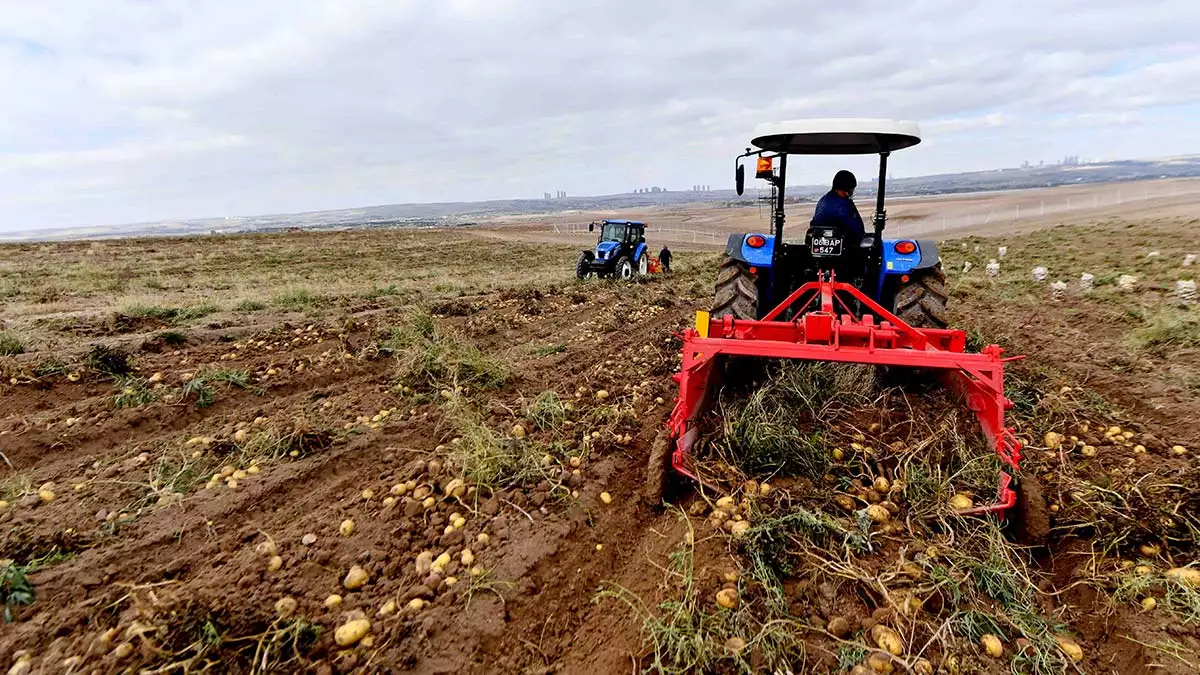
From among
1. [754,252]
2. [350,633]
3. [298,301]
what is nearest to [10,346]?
[298,301]

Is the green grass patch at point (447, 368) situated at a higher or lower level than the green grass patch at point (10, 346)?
lower

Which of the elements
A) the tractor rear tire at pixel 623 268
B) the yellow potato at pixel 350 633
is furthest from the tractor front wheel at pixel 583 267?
the yellow potato at pixel 350 633

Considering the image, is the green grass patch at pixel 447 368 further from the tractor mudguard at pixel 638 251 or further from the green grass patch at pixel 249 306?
the tractor mudguard at pixel 638 251

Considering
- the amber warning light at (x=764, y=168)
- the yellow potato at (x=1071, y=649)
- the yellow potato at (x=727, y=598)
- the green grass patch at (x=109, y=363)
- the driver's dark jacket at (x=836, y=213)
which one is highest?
the amber warning light at (x=764, y=168)

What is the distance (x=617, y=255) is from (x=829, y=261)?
1279 centimetres

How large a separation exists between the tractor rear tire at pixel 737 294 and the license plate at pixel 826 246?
2.25 feet

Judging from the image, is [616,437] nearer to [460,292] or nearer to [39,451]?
[39,451]

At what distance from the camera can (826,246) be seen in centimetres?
539

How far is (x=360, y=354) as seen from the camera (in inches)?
273

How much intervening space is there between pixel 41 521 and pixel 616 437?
3.49 meters

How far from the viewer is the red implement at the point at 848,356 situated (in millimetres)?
3549

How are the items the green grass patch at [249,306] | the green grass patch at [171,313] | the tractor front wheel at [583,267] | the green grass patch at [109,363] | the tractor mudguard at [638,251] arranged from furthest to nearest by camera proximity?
the tractor mudguard at [638,251], the tractor front wheel at [583,267], the green grass patch at [249,306], the green grass patch at [171,313], the green grass patch at [109,363]

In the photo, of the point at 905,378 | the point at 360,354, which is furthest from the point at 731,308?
the point at 360,354

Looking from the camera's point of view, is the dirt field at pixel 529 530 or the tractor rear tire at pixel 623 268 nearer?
the dirt field at pixel 529 530
